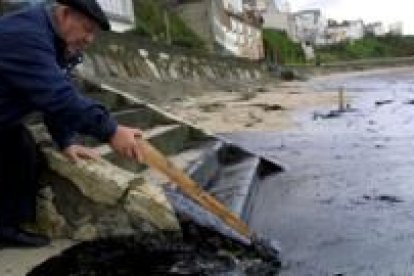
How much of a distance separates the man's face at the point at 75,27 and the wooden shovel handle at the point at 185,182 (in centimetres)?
69

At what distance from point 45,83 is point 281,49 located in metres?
106

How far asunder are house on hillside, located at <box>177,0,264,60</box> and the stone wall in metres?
26.0

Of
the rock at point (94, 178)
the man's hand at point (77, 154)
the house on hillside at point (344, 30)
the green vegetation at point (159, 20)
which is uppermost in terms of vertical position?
the man's hand at point (77, 154)

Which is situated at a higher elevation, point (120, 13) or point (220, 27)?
point (120, 13)

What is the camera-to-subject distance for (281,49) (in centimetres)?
10931

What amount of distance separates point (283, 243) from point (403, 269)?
46.6 inches

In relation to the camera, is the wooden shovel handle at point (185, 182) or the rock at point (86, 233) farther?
the rock at point (86, 233)

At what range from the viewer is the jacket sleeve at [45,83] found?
432 centimetres

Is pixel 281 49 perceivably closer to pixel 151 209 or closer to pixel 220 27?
pixel 220 27

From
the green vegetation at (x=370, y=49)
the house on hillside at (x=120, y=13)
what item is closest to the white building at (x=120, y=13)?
the house on hillside at (x=120, y=13)

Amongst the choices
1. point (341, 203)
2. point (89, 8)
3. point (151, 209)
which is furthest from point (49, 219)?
point (341, 203)

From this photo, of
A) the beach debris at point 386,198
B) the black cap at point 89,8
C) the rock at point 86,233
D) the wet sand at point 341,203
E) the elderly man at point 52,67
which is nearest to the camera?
the black cap at point 89,8

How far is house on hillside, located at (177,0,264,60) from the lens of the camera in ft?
225

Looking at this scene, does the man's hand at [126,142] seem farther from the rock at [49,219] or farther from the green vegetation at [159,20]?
the green vegetation at [159,20]
